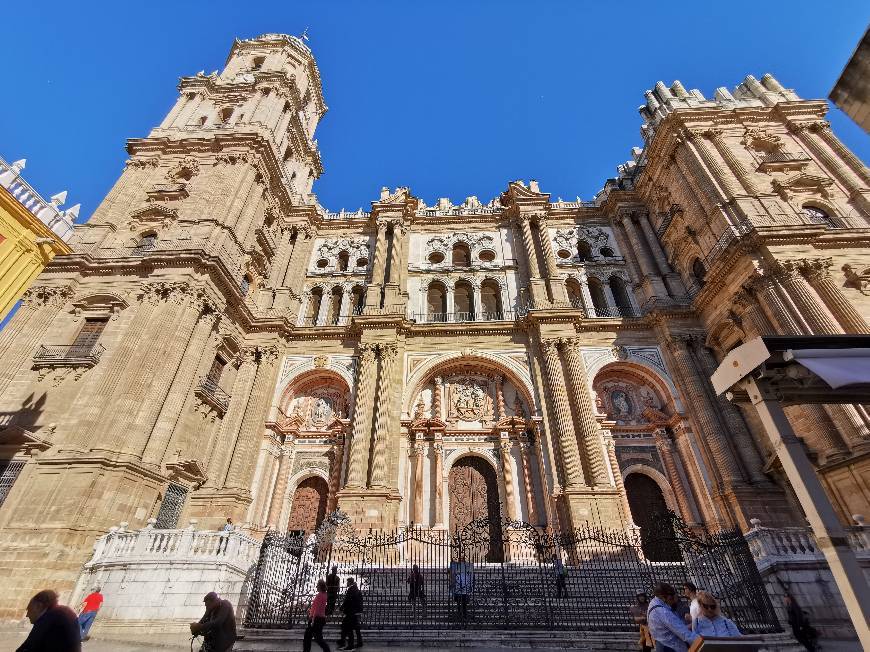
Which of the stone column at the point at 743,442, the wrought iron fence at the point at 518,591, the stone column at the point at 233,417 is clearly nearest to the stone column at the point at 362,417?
the wrought iron fence at the point at 518,591

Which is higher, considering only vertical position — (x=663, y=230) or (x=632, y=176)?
(x=632, y=176)

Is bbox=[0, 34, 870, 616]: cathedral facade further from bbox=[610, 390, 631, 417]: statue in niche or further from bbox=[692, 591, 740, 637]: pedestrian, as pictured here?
bbox=[692, 591, 740, 637]: pedestrian

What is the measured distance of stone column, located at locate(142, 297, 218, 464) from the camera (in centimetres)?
1395

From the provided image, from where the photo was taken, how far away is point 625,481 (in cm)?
1844

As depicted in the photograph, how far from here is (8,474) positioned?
41.8 ft

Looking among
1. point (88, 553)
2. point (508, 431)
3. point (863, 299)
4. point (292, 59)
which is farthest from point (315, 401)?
point (292, 59)

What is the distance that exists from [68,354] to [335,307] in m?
11.6

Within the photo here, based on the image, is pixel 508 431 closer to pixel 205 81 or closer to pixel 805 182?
pixel 805 182

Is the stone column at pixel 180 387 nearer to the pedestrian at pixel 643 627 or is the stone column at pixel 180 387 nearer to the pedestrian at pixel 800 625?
the pedestrian at pixel 643 627

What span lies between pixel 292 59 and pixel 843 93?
1390 inches

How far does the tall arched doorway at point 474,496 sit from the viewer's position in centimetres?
1735

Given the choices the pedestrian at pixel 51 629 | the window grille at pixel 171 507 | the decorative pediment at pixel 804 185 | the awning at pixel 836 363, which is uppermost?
the decorative pediment at pixel 804 185

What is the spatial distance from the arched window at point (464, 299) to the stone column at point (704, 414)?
9.61 m

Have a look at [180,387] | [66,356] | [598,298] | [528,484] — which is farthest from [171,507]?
[598,298]
